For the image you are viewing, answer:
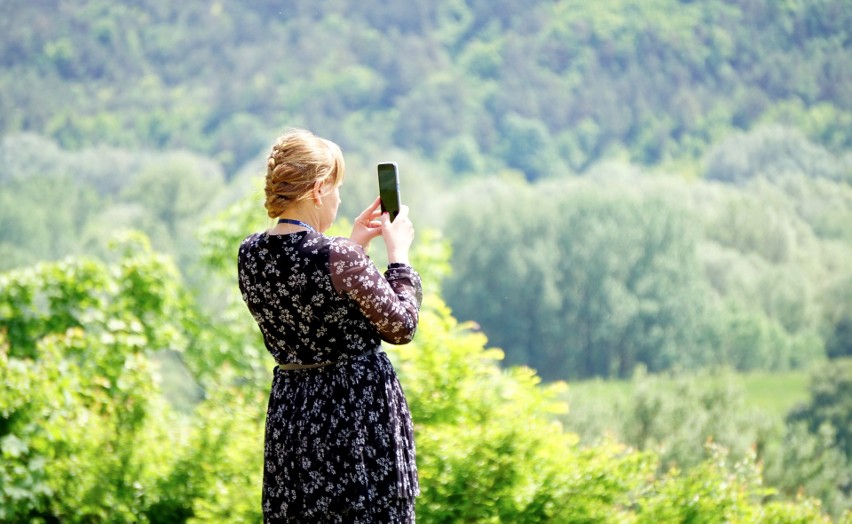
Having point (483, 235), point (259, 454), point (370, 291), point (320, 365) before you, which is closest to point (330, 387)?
point (320, 365)

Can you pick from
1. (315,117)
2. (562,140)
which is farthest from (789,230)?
(315,117)

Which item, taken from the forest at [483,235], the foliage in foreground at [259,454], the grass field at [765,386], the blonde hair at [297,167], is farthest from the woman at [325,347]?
the grass field at [765,386]

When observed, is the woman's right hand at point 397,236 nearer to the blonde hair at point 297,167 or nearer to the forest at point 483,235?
the blonde hair at point 297,167

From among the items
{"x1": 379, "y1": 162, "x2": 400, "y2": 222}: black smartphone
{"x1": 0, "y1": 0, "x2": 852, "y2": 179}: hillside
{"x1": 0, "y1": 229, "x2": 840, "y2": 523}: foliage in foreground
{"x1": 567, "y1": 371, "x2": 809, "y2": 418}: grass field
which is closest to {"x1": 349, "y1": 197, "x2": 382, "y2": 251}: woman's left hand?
{"x1": 379, "y1": 162, "x2": 400, "y2": 222}: black smartphone

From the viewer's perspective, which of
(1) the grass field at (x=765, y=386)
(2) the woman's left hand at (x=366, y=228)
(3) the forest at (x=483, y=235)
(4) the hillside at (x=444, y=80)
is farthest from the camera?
(4) the hillside at (x=444, y=80)

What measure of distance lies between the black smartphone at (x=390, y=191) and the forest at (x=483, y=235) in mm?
272

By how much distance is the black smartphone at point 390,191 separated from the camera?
7.10 feet

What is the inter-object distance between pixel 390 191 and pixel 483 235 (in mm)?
40633

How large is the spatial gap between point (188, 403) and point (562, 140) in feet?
124

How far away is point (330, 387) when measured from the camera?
6.83ft

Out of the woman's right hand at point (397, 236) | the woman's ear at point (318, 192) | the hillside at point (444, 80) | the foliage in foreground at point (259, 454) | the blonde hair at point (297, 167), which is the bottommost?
the foliage in foreground at point (259, 454)

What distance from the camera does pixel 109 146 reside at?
52188 mm

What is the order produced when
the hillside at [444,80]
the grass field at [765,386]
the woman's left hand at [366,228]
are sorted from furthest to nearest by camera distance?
the hillside at [444,80], the grass field at [765,386], the woman's left hand at [366,228]

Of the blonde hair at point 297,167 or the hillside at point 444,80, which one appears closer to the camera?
the blonde hair at point 297,167
